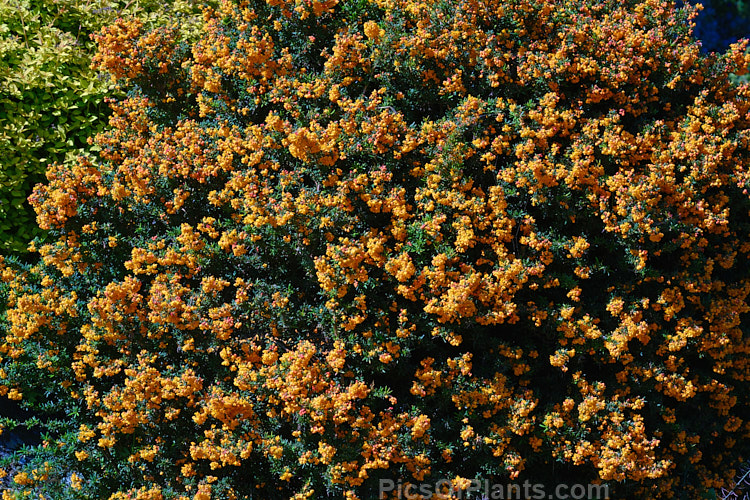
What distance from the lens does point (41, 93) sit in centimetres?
552

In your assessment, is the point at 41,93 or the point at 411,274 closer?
the point at 411,274

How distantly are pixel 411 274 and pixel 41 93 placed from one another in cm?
345

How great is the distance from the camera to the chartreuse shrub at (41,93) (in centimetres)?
530

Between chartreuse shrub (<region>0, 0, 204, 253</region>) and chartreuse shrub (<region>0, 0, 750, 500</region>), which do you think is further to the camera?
chartreuse shrub (<region>0, 0, 204, 253</region>)

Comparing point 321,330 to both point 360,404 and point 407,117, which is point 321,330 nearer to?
point 360,404

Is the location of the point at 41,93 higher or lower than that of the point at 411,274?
higher

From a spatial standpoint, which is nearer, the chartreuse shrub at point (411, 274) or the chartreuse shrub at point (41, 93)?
the chartreuse shrub at point (411, 274)

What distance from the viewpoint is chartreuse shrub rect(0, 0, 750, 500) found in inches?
159

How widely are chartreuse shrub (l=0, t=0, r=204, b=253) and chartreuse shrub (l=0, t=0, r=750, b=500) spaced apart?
627 mm

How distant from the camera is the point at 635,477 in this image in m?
3.96

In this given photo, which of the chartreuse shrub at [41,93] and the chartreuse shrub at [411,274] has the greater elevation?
the chartreuse shrub at [41,93]

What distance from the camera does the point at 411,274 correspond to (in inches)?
157

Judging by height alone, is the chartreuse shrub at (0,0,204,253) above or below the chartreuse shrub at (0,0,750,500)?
above

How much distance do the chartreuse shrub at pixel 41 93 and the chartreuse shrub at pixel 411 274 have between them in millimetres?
627
